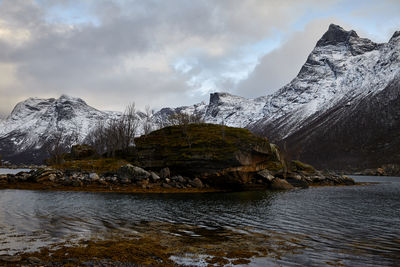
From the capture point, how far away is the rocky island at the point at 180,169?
66.9m

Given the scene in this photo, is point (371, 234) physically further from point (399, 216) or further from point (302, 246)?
point (399, 216)

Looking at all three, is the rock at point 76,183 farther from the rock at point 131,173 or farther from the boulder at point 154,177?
the boulder at point 154,177

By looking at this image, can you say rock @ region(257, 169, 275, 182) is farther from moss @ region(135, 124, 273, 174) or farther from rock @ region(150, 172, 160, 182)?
rock @ region(150, 172, 160, 182)

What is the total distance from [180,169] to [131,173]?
41.1ft

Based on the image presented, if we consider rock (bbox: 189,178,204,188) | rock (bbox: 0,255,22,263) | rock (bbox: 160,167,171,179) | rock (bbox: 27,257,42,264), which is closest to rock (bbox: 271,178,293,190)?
rock (bbox: 189,178,204,188)

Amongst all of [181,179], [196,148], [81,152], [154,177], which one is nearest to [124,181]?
[154,177]

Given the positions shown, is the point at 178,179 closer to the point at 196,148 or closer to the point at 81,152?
the point at 196,148

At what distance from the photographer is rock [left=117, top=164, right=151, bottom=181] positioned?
226 ft

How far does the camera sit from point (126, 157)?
285ft

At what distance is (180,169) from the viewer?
75875 mm

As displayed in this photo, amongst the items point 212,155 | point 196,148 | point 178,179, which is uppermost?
point 196,148

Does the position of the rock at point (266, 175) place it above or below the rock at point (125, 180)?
above

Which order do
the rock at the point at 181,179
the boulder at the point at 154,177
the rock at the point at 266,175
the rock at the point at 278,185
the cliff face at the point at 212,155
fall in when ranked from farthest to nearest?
the rock at the point at 266,175
the rock at the point at 278,185
the cliff face at the point at 212,155
the rock at the point at 181,179
the boulder at the point at 154,177

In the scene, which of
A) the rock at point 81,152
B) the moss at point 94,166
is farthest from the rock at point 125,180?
the rock at point 81,152
